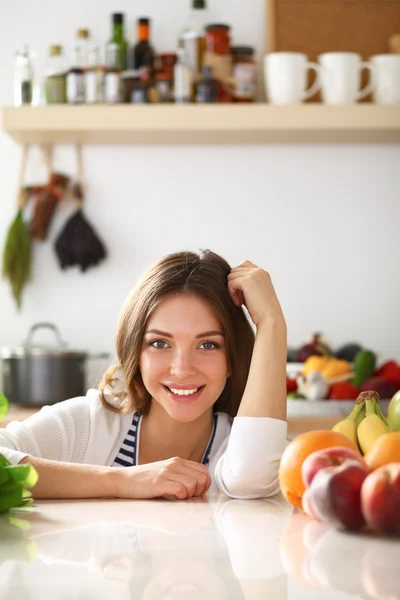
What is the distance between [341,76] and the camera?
2.59m

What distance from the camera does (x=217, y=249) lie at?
114 inches

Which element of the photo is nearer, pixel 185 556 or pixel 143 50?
pixel 185 556

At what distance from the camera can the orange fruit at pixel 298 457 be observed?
0.89m

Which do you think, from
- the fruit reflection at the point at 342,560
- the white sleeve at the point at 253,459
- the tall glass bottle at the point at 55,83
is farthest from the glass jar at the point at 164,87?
the fruit reflection at the point at 342,560

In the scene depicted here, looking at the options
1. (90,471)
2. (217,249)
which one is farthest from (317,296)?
(90,471)

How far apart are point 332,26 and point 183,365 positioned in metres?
1.90

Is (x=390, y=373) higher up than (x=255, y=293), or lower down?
lower down

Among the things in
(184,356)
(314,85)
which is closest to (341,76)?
(314,85)

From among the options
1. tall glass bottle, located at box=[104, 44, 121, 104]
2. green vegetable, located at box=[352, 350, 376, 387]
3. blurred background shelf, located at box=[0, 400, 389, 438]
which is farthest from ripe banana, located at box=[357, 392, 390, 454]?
tall glass bottle, located at box=[104, 44, 121, 104]

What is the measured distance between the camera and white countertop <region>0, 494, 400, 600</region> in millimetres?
601

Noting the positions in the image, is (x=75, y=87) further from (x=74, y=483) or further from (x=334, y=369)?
(x=74, y=483)

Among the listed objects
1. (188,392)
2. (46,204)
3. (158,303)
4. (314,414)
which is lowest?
(314,414)

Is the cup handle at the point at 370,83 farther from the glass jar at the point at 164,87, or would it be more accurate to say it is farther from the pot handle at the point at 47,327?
the pot handle at the point at 47,327

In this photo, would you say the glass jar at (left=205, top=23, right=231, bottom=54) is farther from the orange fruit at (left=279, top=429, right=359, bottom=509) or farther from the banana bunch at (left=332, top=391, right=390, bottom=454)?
the orange fruit at (left=279, top=429, right=359, bottom=509)
